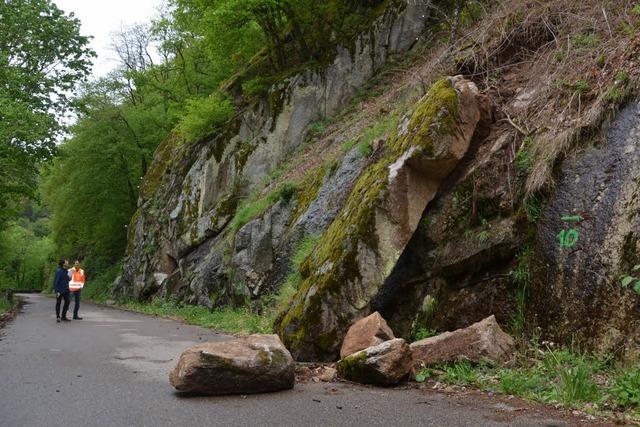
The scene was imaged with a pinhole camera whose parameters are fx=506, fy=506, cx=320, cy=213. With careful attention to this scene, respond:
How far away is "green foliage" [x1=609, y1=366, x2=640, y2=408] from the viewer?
4430 mm

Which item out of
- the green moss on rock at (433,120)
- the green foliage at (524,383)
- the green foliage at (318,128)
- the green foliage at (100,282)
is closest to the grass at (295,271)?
the green moss on rock at (433,120)

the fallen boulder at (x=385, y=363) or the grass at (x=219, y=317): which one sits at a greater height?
the fallen boulder at (x=385, y=363)

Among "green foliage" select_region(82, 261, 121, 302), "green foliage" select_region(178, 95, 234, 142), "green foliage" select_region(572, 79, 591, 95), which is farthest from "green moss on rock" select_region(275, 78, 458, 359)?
"green foliage" select_region(82, 261, 121, 302)

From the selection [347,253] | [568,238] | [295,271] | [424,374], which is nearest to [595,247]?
[568,238]

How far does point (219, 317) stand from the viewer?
14.6 metres

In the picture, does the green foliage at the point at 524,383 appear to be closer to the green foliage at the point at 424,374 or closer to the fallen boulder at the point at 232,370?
the green foliage at the point at 424,374

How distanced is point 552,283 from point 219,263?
12729mm

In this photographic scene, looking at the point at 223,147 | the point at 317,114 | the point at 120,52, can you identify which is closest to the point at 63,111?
the point at 223,147

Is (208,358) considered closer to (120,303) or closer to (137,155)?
(120,303)

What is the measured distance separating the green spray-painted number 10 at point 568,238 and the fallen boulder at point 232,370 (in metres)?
3.62

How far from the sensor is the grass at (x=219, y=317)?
11.7m

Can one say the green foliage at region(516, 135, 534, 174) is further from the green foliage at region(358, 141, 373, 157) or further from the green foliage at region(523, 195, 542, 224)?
the green foliage at region(358, 141, 373, 157)

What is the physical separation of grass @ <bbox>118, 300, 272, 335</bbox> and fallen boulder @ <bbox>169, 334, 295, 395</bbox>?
14.1 feet

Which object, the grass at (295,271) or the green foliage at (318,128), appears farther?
the green foliage at (318,128)
